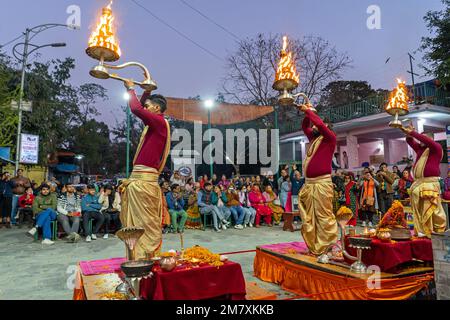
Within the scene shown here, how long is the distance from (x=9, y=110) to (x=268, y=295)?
12.5 meters

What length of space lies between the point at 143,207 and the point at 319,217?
2300 millimetres

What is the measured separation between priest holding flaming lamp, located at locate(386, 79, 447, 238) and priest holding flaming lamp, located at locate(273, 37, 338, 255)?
5.06 feet

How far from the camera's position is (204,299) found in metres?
2.62

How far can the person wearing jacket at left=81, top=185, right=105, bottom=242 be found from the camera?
7691 millimetres

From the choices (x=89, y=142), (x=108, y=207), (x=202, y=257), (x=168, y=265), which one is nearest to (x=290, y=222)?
(x=108, y=207)

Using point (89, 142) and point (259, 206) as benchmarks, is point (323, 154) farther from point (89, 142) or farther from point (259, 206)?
point (89, 142)

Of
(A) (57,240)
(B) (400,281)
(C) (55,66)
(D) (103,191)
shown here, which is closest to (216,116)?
(D) (103,191)

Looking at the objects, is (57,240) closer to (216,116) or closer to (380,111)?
(216,116)

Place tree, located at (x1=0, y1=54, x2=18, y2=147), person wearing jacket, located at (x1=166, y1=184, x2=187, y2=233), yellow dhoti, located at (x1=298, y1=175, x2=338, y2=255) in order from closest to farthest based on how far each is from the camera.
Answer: yellow dhoti, located at (x1=298, y1=175, x2=338, y2=255)
person wearing jacket, located at (x1=166, y1=184, x2=187, y2=233)
tree, located at (x1=0, y1=54, x2=18, y2=147)

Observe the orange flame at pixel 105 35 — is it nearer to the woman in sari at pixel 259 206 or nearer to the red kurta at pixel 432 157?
the red kurta at pixel 432 157

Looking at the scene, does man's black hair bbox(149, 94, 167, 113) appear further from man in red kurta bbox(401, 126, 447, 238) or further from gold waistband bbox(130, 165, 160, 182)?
man in red kurta bbox(401, 126, 447, 238)

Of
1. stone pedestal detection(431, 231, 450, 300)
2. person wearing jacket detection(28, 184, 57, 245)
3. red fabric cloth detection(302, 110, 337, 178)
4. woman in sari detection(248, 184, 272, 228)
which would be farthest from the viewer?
woman in sari detection(248, 184, 272, 228)

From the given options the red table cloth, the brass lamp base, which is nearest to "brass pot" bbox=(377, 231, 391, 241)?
the red table cloth

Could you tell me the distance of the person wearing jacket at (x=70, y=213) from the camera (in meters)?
7.45
